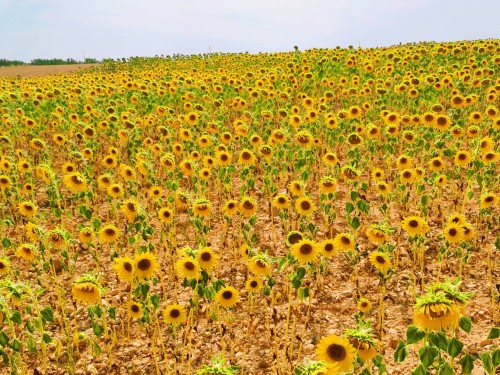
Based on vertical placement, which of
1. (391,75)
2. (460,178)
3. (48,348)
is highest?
(391,75)

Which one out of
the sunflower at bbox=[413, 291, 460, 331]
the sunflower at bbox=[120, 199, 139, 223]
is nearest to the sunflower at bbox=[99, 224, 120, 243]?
the sunflower at bbox=[120, 199, 139, 223]

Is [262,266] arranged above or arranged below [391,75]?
below

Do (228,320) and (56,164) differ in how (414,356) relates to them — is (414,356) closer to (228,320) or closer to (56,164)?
(228,320)

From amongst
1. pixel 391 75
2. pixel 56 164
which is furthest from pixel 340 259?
pixel 391 75

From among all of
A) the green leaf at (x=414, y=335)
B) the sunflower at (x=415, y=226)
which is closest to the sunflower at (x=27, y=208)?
the sunflower at (x=415, y=226)

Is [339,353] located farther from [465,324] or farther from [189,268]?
[189,268]

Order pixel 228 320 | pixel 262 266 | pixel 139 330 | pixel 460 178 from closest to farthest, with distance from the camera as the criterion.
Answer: pixel 262 266 < pixel 228 320 < pixel 139 330 < pixel 460 178

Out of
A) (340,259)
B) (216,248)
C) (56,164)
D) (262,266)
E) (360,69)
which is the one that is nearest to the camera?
(262,266)

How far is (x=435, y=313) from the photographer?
8.11ft

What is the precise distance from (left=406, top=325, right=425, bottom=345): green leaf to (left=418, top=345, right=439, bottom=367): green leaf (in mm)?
71

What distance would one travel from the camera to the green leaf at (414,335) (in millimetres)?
2320

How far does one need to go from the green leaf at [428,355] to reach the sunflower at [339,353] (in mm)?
643

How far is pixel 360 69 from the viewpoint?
A: 55.3 feet

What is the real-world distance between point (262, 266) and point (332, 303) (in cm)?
161
